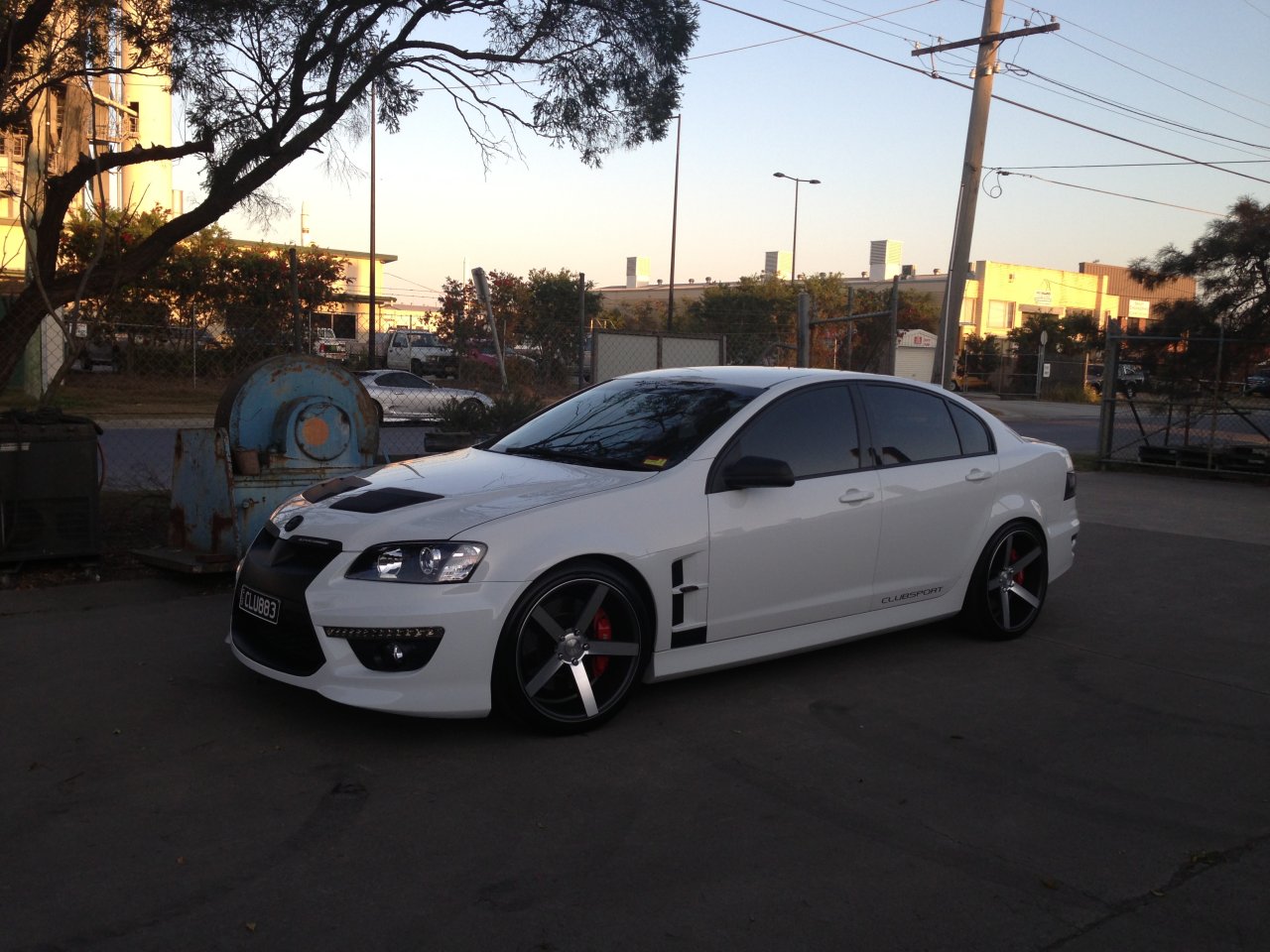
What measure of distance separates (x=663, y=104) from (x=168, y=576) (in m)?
Result: 7.18

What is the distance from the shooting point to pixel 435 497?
16.2 ft

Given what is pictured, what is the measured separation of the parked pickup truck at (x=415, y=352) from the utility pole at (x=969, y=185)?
51.7 feet

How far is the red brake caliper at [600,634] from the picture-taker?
4.88 meters

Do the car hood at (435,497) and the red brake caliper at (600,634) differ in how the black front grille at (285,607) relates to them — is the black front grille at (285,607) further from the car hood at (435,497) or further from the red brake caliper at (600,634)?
the red brake caliper at (600,634)

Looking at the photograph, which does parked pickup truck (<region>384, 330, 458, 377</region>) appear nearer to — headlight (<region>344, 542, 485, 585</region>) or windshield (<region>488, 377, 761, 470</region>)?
windshield (<region>488, 377, 761, 470</region>)

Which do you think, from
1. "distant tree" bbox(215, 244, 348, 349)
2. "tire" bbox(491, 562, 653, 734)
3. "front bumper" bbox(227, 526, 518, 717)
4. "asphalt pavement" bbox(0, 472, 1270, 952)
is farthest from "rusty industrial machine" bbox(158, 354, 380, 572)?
"distant tree" bbox(215, 244, 348, 349)

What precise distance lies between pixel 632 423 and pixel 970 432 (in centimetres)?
206

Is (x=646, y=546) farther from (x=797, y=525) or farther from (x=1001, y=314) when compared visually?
(x=1001, y=314)

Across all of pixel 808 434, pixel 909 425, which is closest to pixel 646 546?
pixel 808 434

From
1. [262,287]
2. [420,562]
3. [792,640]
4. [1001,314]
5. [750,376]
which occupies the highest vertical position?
[1001,314]

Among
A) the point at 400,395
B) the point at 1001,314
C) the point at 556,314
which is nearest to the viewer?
the point at 400,395

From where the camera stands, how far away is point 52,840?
376cm

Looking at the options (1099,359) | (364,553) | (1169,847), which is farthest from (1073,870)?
(1099,359)

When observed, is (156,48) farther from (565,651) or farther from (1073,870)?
(1073,870)
